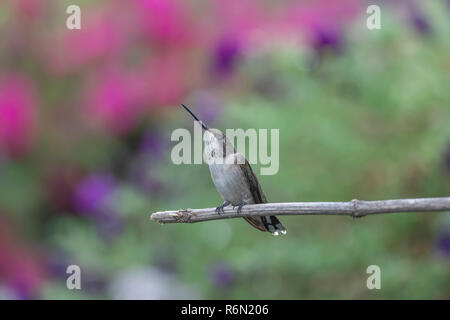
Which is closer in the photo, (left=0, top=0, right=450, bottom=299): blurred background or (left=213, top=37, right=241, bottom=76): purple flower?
(left=0, top=0, right=450, bottom=299): blurred background

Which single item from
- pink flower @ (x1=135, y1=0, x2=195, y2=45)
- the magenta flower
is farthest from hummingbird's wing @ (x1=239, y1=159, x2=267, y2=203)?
pink flower @ (x1=135, y1=0, x2=195, y2=45)

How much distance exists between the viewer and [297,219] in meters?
3.39

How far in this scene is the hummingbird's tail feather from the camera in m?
1.56

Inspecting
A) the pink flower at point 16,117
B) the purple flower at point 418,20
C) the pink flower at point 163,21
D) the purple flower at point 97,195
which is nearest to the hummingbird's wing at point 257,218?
the purple flower at point 418,20

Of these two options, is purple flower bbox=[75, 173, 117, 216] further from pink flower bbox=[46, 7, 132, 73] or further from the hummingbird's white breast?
the hummingbird's white breast

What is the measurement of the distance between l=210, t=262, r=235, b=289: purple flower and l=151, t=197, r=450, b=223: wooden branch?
1859 millimetres

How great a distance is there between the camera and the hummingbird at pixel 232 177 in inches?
60.1

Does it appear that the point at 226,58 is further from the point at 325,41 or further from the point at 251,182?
the point at 251,182

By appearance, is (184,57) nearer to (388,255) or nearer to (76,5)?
(76,5)

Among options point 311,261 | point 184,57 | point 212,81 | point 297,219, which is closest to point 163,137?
point 212,81

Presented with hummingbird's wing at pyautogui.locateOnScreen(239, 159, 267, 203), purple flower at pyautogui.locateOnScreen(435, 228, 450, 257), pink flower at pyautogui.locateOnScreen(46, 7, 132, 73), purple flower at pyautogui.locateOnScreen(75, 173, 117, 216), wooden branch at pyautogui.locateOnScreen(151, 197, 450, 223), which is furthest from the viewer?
pink flower at pyautogui.locateOnScreen(46, 7, 132, 73)

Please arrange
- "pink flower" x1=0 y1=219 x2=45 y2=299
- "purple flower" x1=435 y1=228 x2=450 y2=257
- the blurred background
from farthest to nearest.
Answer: "pink flower" x1=0 y1=219 x2=45 y2=299, the blurred background, "purple flower" x1=435 y1=228 x2=450 y2=257

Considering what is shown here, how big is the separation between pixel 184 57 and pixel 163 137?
95cm

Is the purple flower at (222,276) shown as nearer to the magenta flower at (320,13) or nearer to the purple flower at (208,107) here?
the purple flower at (208,107)
